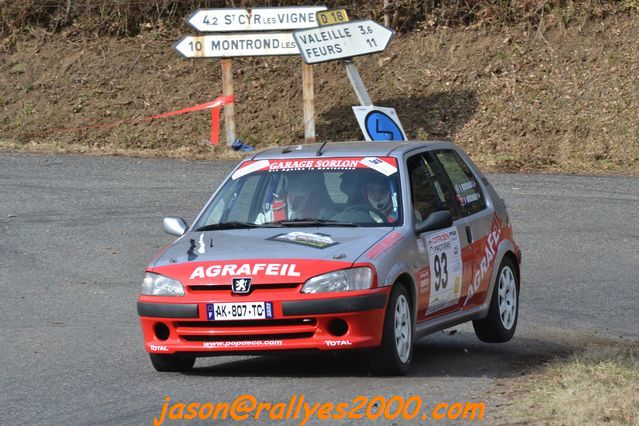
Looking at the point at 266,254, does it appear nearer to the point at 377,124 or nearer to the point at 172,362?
the point at 172,362

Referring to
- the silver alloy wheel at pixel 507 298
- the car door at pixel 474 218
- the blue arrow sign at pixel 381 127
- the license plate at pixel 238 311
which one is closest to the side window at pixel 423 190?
the car door at pixel 474 218

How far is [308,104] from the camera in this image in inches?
925

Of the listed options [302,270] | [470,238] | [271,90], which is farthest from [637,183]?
[302,270]

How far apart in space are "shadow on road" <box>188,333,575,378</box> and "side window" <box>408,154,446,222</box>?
1.08 metres

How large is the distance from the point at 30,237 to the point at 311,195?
7.72 metres

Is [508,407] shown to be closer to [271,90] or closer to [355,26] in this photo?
[355,26]

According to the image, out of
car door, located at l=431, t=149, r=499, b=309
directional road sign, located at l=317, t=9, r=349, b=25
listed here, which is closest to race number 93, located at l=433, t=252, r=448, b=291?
car door, located at l=431, t=149, r=499, b=309

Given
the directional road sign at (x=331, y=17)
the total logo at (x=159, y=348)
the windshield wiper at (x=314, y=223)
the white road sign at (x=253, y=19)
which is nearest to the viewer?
the total logo at (x=159, y=348)

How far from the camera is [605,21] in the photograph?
25984 mm

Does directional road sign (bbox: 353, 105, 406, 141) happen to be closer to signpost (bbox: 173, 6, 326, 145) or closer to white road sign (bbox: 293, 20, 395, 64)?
white road sign (bbox: 293, 20, 395, 64)

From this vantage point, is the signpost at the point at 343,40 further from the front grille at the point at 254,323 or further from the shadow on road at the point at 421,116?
the front grille at the point at 254,323

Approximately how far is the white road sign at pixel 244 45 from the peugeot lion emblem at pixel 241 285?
16.2 meters

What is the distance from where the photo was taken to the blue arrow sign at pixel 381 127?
20109 mm

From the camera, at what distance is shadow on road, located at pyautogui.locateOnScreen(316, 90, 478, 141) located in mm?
23984
